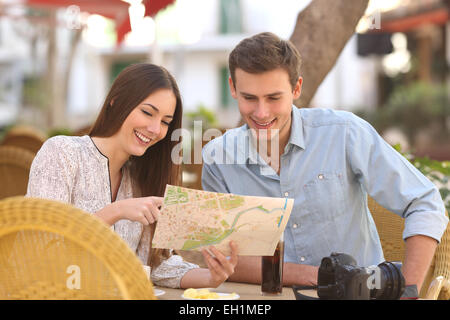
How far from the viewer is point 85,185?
91.5 inches

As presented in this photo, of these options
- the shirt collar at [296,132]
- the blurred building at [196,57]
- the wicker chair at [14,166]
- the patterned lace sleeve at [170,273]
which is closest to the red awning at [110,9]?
the wicker chair at [14,166]

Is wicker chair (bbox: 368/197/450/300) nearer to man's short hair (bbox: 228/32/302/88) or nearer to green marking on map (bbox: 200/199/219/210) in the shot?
man's short hair (bbox: 228/32/302/88)

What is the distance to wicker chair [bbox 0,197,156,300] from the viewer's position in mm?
1348

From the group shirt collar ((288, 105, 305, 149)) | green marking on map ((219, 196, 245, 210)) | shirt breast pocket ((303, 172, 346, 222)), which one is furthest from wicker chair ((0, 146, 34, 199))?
green marking on map ((219, 196, 245, 210))

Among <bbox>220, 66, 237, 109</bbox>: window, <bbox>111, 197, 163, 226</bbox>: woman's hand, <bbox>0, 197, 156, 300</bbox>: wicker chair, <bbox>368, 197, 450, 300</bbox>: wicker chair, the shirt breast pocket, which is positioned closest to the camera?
<bbox>0, 197, 156, 300</bbox>: wicker chair

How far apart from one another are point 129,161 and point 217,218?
2.97 feet

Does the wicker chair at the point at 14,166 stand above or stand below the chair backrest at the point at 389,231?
above

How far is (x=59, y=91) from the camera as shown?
13.2m

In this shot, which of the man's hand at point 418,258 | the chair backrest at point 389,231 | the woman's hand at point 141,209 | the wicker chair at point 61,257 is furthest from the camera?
the chair backrest at point 389,231

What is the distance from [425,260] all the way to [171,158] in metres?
1.07

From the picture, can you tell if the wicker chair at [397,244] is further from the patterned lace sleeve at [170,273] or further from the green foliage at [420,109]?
the green foliage at [420,109]

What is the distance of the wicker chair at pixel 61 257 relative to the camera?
53.1 inches

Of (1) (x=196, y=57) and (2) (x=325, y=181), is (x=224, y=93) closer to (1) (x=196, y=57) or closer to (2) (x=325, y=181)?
(1) (x=196, y=57)

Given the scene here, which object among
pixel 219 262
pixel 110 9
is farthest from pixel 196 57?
pixel 219 262
